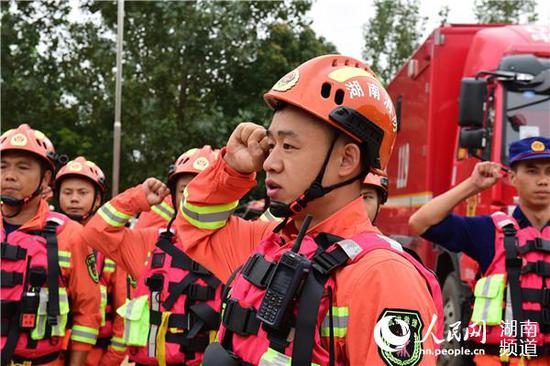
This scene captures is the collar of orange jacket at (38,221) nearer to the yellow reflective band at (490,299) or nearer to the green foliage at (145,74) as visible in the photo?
the yellow reflective band at (490,299)

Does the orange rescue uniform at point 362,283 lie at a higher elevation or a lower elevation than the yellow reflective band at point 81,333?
higher

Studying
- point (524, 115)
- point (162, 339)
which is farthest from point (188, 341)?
point (524, 115)

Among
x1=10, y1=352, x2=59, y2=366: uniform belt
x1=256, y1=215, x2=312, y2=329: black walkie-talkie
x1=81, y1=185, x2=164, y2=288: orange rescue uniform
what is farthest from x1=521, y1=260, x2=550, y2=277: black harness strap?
x1=10, y1=352, x2=59, y2=366: uniform belt

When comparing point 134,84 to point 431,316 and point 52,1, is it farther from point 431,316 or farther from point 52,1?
point 431,316

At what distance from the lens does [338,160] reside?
2314 mm

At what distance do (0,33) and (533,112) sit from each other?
13756 millimetres

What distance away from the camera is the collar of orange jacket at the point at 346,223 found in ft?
7.51

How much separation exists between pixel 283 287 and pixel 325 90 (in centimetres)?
70

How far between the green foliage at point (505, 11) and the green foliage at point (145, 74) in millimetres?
16683

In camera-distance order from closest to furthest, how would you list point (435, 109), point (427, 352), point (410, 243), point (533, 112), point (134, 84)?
point (427, 352), point (533, 112), point (435, 109), point (410, 243), point (134, 84)

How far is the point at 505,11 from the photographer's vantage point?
1234 inches

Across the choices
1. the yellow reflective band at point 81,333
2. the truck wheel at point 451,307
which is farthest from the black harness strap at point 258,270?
the truck wheel at point 451,307

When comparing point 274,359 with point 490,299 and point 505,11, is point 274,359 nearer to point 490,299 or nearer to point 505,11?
point 490,299

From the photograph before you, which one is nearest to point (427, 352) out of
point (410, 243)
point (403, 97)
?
point (410, 243)
